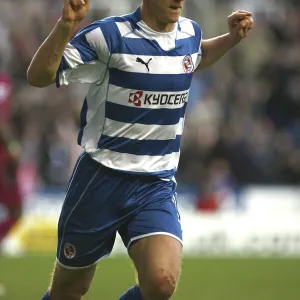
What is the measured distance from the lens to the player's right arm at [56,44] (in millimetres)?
5664

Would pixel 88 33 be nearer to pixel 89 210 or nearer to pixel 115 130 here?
pixel 115 130

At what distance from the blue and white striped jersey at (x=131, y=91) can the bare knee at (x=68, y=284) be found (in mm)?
762

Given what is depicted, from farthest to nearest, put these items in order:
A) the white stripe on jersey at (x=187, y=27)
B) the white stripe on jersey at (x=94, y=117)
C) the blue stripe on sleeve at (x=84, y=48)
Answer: the white stripe on jersey at (x=187, y=27)
the white stripe on jersey at (x=94, y=117)
the blue stripe on sleeve at (x=84, y=48)

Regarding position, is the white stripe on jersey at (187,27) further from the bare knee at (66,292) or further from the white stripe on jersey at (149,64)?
the bare knee at (66,292)

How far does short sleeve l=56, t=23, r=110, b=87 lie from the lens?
240 inches

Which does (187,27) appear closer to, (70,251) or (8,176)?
(70,251)

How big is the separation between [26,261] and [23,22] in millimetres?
6163

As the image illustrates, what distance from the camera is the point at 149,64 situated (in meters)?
6.27

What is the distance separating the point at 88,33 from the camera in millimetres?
6184

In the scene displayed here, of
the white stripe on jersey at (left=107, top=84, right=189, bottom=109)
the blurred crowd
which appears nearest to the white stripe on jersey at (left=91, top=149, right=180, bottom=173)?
the white stripe on jersey at (left=107, top=84, right=189, bottom=109)

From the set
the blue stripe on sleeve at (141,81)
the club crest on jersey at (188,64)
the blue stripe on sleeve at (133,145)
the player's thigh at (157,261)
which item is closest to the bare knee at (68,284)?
the player's thigh at (157,261)

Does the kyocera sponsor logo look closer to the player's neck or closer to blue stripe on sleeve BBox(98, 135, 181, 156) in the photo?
blue stripe on sleeve BBox(98, 135, 181, 156)

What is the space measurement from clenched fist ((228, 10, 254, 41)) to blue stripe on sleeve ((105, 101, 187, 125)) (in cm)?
91

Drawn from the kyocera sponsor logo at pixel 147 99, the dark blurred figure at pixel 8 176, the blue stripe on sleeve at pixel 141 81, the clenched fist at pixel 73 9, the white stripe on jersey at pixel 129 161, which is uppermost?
the clenched fist at pixel 73 9
